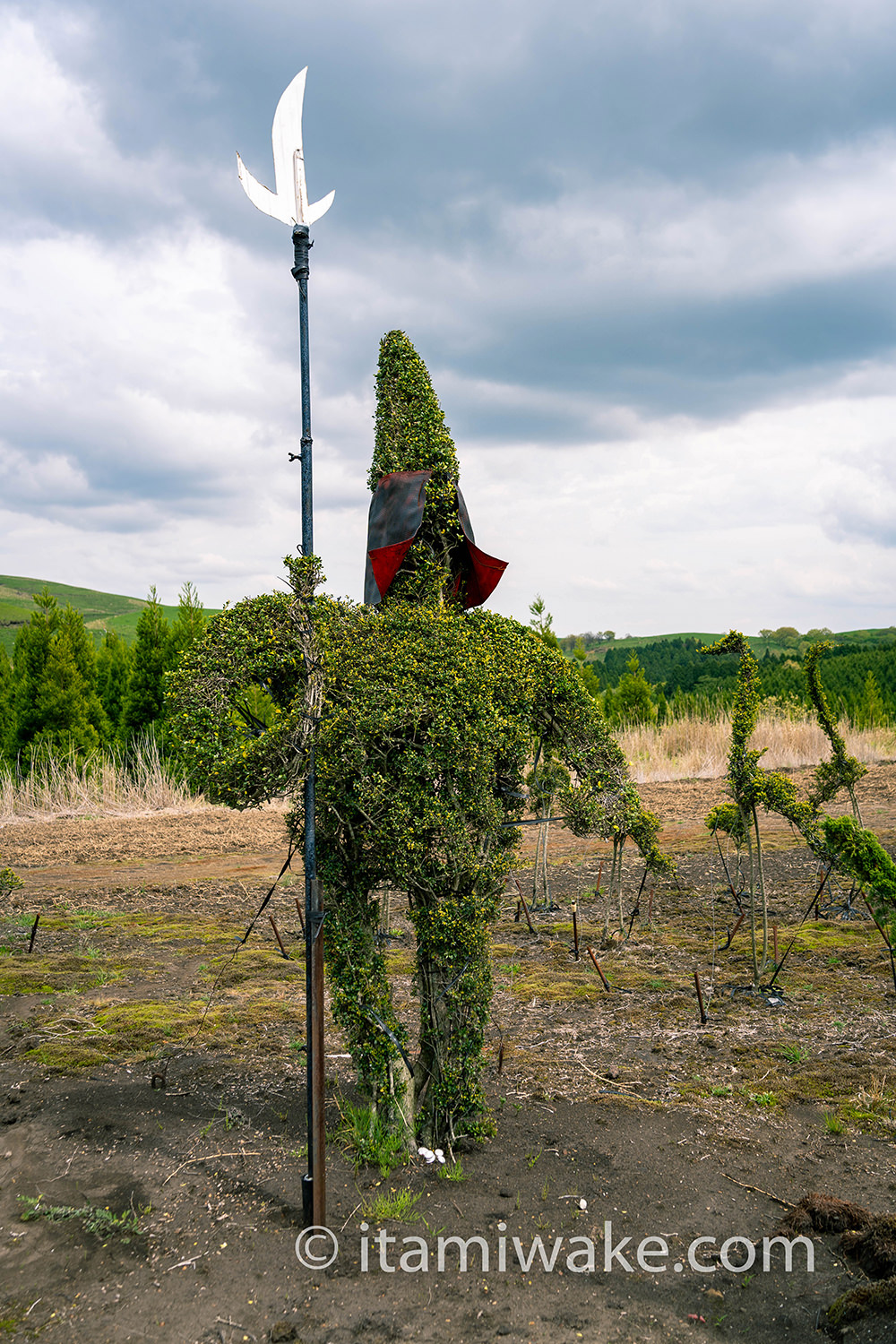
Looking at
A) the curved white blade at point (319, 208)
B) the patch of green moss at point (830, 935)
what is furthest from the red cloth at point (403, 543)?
the patch of green moss at point (830, 935)

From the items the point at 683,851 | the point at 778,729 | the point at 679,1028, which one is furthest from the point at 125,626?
the point at 679,1028

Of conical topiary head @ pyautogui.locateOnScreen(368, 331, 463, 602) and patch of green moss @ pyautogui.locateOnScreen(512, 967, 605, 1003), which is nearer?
conical topiary head @ pyautogui.locateOnScreen(368, 331, 463, 602)

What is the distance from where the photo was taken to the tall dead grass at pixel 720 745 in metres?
20.3

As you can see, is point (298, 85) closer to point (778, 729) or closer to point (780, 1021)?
point (780, 1021)

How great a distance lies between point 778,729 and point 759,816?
5545 millimetres

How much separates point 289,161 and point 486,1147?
5.18m

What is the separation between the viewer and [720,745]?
2116 centimetres

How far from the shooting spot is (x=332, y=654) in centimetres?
404

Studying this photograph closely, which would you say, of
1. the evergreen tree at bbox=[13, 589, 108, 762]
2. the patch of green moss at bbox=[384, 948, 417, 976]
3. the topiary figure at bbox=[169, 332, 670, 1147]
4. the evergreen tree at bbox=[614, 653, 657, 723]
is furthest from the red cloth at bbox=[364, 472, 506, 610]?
the evergreen tree at bbox=[614, 653, 657, 723]

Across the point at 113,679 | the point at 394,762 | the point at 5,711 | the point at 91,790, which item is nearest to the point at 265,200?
the point at 394,762

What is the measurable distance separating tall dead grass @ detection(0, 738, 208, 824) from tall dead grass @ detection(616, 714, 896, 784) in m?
10.7

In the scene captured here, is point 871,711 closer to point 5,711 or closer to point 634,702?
point 634,702

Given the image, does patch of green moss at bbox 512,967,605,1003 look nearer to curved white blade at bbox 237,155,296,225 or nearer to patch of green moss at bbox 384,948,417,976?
patch of green moss at bbox 384,948,417,976

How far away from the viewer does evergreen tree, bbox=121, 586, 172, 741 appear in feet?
66.9
